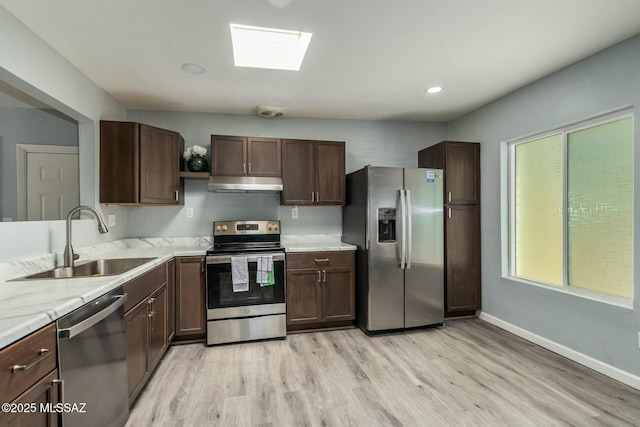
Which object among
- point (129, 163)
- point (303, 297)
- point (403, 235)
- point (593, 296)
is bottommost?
point (303, 297)

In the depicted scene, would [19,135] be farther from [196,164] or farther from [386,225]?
[386,225]

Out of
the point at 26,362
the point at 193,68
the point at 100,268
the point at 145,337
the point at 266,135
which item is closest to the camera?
the point at 26,362

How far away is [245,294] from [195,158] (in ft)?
5.13

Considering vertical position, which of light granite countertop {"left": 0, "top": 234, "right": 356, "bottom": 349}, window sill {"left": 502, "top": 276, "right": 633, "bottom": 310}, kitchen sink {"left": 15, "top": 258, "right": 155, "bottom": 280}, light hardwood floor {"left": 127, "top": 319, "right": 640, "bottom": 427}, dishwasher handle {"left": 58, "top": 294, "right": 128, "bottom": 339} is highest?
light granite countertop {"left": 0, "top": 234, "right": 356, "bottom": 349}

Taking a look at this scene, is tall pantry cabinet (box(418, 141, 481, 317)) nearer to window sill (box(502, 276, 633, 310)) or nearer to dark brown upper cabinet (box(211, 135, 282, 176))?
window sill (box(502, 276, 633, 310))

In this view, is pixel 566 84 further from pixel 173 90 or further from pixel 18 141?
pixel 18 141

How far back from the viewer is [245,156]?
10.5ft

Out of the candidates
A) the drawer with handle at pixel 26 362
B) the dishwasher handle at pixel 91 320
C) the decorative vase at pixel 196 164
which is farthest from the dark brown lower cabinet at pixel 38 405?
the decorative vase at pixel 196 164

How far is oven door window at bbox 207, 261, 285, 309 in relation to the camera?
110 inches

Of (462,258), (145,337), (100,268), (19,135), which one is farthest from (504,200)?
(19,135)

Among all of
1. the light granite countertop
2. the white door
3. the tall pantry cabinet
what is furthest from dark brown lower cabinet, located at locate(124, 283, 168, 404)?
the tall pantry cabinet

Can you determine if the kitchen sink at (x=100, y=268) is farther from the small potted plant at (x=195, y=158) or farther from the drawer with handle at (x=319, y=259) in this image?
the drawer with handle at (x=319, y=259)

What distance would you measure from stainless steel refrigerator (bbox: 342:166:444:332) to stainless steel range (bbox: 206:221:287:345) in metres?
0.90

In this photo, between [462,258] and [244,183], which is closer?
[244,183]
